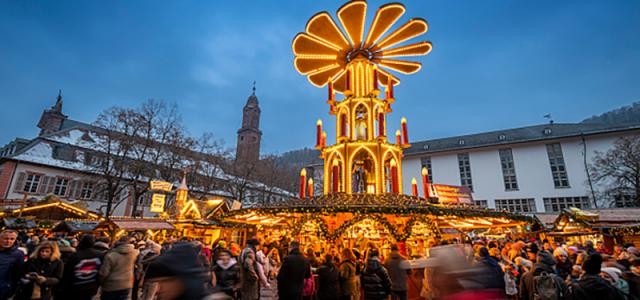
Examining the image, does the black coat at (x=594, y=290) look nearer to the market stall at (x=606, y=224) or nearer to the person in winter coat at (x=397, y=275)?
the person in winter coat at (x=397, y=275)

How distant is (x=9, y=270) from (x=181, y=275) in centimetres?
419

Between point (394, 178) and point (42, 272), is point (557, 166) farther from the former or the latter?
point (42, 272)

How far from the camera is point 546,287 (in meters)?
5.73

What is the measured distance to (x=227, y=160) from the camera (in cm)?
3428

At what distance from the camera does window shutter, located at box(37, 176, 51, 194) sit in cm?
3005

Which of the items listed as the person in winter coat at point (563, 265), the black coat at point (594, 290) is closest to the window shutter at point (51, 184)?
the person in winter coat at point (563, 265)

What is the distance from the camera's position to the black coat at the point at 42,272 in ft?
16.0

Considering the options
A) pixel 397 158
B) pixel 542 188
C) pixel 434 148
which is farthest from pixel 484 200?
pixel 397 158

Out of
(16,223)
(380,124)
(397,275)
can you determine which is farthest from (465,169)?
(16,223)

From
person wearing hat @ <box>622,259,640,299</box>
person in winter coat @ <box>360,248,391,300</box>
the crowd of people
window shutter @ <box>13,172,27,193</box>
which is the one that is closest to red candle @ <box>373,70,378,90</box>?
the crowd of people

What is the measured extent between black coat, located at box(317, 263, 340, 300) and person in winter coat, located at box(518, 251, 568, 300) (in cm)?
388

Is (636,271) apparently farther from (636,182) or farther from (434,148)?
(434,148)

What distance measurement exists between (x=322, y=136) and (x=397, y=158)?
347 cm

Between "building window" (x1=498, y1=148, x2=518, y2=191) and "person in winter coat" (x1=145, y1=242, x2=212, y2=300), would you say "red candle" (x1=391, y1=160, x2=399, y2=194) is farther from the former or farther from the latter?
"building window" (x1=498, y1=148, x2=518, y2=191)
